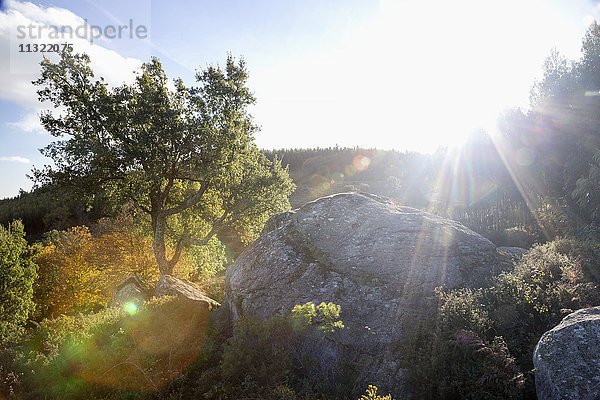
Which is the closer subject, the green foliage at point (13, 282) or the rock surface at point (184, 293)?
the rock surface at point (184, 293)

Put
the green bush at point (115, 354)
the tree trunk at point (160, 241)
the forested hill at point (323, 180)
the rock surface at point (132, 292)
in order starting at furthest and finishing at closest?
the forested hill at point (323, 180)
the tree trunk at point (160, 241)
the rock surface at point (132, 292)
the green bush at point (115, 354)

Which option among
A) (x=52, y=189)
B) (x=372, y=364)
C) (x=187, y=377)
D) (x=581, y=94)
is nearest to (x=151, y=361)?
(x=187, y=377)

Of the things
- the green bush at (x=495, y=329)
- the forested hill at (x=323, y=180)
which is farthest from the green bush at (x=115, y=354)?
the forested hill at (x=323, y=180)

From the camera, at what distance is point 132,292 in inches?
571

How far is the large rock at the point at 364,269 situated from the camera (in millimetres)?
6398

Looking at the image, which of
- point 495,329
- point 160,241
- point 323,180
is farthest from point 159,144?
point 323,180

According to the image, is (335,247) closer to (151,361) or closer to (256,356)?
(256,356)

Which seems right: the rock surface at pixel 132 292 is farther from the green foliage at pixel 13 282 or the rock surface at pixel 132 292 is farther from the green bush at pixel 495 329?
the green bush at pixel 495 329

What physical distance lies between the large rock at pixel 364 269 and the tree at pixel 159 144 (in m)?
7.42

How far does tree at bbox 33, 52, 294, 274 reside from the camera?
14109 millimetres

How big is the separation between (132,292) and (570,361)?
16.3 metres

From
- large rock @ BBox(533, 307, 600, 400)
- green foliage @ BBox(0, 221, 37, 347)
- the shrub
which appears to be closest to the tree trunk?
green foliage @ BBox(0, 221, 37, 347)

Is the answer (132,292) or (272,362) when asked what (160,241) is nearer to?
(132,292)

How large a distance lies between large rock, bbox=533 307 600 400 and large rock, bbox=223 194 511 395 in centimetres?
221
